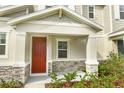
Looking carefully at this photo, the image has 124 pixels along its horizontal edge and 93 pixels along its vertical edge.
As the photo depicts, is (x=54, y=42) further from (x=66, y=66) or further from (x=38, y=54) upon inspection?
(x=66, y=66)

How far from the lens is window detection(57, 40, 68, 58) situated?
7.88 m

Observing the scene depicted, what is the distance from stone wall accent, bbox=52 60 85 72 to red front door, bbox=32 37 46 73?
0.61 metres

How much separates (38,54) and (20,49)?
6.63 feet

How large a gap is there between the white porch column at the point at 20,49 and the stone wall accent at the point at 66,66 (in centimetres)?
256

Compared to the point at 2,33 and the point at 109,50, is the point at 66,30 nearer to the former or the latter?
the point at 2,33

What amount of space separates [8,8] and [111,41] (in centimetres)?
605

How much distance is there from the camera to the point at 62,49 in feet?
26.0

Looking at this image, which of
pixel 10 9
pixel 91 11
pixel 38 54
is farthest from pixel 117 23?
pixel 10 9

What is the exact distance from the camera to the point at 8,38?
19.5 feet

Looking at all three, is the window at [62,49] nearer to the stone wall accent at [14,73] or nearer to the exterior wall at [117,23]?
the stone wall accent at [14,73]

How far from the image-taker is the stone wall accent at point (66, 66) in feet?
25.3

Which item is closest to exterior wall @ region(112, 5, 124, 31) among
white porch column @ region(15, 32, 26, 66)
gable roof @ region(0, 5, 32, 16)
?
gable roof @ region(0, 5, 32, 16)
